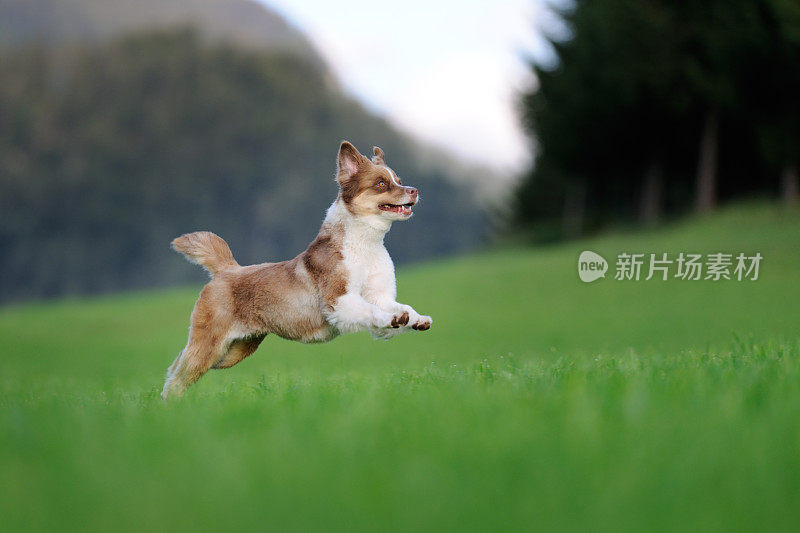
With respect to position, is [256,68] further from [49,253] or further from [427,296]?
[427,296]

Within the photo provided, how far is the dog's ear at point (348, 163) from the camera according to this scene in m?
4.94

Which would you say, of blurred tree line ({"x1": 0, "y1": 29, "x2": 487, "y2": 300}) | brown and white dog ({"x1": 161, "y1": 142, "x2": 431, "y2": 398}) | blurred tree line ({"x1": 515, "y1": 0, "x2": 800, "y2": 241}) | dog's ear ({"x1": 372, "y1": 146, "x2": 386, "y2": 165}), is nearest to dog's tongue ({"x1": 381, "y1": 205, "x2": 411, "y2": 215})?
brown and white dog ({"x1": 161, "y1": 142, "x2": 431, "y2": 398})

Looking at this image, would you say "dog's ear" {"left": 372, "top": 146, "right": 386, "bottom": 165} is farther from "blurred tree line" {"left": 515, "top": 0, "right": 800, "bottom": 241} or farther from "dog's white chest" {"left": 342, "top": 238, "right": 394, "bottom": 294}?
"blurred tree line" {"left": 515, "top": 0, "right": 800, "bottom": 241}

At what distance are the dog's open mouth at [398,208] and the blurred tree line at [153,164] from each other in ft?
162

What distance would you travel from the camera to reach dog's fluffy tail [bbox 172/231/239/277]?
555 cm

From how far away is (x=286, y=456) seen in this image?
309cm

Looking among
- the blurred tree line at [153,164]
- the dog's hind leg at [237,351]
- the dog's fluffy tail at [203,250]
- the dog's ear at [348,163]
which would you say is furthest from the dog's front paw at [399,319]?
the blurred tree line at [153,164]

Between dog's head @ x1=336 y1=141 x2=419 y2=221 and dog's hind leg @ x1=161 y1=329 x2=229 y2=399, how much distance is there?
132 cm

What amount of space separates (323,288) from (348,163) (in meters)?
0.83

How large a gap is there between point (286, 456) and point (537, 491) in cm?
102

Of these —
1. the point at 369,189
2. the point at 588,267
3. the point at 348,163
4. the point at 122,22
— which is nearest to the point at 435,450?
the point at 369,189

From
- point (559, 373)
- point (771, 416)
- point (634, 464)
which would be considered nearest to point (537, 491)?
point (634, 464)

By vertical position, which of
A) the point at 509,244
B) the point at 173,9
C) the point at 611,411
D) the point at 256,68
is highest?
the point at 173,9

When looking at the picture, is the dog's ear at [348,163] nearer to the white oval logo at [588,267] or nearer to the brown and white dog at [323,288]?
the brown and white dog at [323,288]
